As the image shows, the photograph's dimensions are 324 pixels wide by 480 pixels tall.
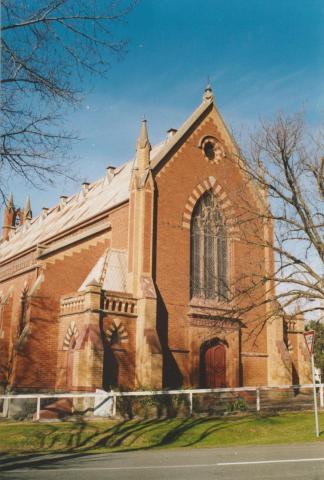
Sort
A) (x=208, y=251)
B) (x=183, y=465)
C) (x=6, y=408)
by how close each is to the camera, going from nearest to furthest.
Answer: (x=183, y=465)
(x=6, y=408)
(x=208, y=251)

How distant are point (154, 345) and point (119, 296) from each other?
2.63 metres

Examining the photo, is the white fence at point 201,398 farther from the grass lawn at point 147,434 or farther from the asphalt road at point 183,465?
the asphalt road at point 183,465

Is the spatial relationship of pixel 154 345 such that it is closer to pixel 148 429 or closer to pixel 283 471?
pixel 148 429

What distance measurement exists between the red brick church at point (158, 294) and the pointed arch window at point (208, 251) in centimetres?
6

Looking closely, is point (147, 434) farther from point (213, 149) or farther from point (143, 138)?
point (213, 149)

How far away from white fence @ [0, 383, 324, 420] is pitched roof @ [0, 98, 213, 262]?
35.2 ft

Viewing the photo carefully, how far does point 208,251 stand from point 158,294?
4746mm

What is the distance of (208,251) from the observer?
92.6 ft

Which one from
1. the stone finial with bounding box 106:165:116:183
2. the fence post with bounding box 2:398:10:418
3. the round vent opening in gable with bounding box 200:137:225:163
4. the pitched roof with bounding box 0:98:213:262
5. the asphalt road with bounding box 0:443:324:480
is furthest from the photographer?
the stone finial with bounding box 106:165:116:183

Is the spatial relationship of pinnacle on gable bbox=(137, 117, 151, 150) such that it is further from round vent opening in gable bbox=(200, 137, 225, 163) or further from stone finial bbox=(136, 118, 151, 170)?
round vent opening in gable bbox=(200, 137, 225, 163)

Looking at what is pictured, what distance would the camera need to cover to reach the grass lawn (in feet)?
45.3

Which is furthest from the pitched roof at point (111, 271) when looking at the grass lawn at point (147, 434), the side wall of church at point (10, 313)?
the grass lawn at point (147, 434)

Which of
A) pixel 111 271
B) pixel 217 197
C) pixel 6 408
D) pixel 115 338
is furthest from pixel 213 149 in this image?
pixel 6 408

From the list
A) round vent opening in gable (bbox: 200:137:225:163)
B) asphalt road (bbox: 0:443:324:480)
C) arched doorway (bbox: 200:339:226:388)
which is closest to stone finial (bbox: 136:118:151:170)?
round vent opening in gable (bbox: 200:137:225:163)
